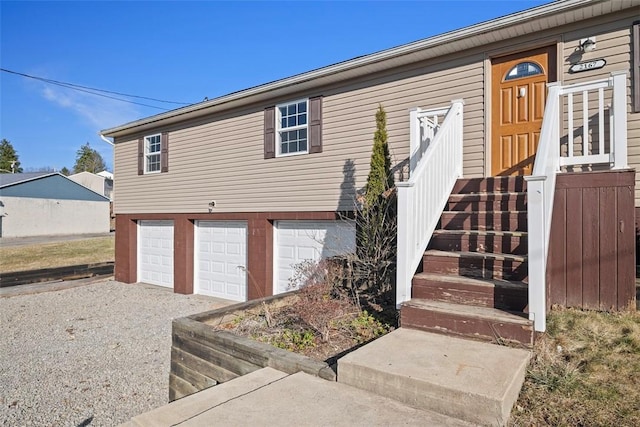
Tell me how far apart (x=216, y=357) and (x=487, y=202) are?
3306 millimetres

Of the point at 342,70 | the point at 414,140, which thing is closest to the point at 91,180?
the point at 342,70

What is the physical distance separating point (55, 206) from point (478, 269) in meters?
32.6

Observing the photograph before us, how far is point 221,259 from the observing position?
31.8ft

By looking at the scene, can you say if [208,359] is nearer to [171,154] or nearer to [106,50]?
[171,154]

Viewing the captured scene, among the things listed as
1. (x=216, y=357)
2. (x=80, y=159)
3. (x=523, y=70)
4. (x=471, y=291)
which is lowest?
(x=216, y=357)

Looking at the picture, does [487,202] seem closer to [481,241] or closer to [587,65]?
[481,241]

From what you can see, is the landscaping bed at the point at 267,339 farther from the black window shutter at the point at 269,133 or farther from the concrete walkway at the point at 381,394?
the black window shutter at the point at 269,133

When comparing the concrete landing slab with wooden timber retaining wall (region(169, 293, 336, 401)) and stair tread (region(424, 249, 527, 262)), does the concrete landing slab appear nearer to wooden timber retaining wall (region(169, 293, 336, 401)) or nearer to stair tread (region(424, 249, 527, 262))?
wooden timber retaining wall (region(169, 293, 336, 401))

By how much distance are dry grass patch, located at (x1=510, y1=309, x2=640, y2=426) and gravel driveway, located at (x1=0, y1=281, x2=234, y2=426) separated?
3.87 m

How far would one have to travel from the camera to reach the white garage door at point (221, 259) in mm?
9234

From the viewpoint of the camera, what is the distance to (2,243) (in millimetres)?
23188

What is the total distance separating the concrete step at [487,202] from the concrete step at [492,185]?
0.51 feet

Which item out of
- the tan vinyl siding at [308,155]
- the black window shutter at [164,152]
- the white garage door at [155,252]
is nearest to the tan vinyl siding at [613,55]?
the tan vinyl siding at [308,155]

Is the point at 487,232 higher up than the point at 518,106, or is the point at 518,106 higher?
the point at 518,106
